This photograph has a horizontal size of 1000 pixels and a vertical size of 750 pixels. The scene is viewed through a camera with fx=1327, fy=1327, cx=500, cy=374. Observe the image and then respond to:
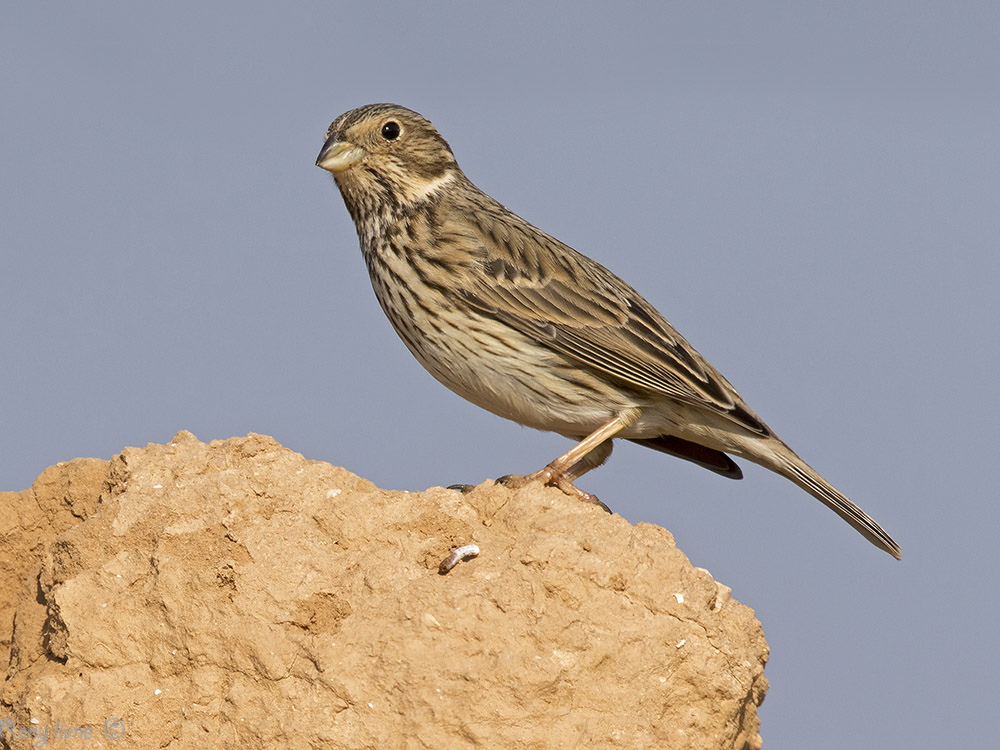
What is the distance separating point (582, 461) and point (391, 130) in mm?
2561

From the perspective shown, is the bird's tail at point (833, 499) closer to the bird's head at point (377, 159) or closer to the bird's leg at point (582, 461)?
the bird's leg at point (582, 461)

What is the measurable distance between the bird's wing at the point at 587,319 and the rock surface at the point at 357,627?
2150 mm

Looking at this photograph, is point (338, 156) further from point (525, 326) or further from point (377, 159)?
point (525, 326)

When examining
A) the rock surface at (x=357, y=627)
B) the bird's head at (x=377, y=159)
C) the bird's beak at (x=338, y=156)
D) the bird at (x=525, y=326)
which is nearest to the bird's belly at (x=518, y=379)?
the bird at (x=525, y=326)

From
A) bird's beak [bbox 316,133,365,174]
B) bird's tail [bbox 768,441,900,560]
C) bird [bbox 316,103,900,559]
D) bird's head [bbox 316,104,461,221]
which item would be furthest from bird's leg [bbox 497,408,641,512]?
bird's beak [bbox 316,133,365,174]

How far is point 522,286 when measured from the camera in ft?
27.9

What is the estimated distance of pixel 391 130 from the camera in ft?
29.3

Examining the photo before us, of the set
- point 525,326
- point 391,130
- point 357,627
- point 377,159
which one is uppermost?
point 391,130

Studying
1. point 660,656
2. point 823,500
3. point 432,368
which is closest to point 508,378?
point 432,368

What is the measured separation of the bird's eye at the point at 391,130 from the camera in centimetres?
888

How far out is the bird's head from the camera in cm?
873

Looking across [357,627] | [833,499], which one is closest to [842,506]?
[833,499]

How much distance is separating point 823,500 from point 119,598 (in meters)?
4.75

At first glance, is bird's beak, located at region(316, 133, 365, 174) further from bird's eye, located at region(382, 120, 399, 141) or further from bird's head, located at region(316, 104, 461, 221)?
bird's eye, located at region(382, 120, 399, 141)
